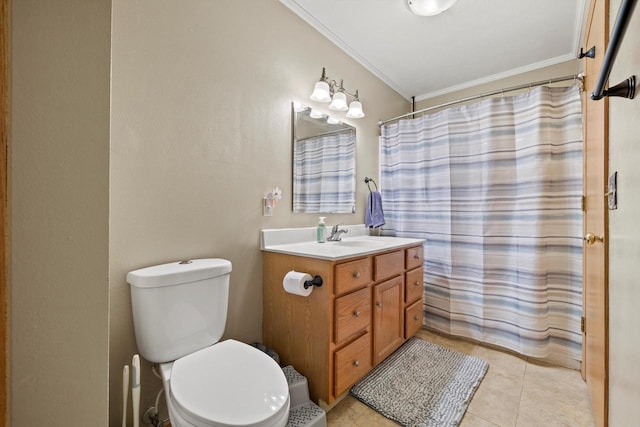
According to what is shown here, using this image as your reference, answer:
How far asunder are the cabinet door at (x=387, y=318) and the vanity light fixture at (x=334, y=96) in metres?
1.32

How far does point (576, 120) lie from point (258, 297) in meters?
2.37

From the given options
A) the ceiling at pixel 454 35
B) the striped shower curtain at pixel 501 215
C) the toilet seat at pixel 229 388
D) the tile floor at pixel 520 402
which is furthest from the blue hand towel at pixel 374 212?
the toilet seat at pixel 229 388

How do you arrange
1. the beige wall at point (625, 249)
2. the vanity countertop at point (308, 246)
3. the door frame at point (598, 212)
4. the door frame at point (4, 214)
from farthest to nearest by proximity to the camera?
the vanity countertop at point (308, 246), the door frame at point (598, 212), the beige wall at point (625, 249), the door frame at point (4, 214)

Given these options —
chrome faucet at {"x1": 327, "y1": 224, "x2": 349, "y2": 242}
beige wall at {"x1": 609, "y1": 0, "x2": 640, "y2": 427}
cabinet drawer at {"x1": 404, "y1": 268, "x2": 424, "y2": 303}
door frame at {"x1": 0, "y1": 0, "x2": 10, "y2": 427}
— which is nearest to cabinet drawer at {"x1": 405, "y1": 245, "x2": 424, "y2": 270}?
cabinet drawer at {"x1": 404, "y1": 268, "x2": 424, "y2": 303}

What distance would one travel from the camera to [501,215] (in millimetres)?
2074

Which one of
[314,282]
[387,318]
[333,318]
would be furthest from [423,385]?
[314,282]

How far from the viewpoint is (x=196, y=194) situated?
4.50 feet

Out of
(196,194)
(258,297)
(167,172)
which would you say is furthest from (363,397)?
(167,172)

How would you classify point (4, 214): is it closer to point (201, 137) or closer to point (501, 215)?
point (201, 137)

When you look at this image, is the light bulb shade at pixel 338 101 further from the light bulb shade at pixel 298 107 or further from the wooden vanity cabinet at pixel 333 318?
the wooden vanity cabinet at pixel 333 318

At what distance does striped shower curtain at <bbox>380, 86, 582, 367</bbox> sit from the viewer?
6.06ft

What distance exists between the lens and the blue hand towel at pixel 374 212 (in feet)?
7.79

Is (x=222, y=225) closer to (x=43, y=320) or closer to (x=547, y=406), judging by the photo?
(x=43, y=320)

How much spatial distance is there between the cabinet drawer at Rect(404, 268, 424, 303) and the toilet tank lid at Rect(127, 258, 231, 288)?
1.34 m
